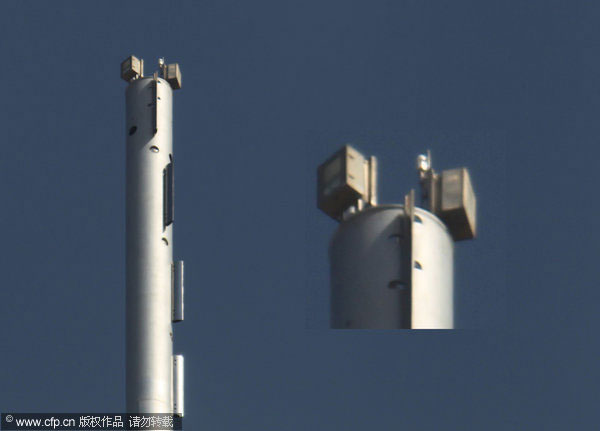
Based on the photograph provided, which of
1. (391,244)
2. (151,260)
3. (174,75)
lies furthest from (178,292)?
(391,244)

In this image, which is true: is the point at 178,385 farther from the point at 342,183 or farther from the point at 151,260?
the point at 342,183

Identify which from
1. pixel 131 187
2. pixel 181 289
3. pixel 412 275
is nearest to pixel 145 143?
pixel 131 187

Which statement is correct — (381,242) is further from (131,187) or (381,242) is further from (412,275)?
(131,187)

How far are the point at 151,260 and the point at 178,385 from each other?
18.8 feet

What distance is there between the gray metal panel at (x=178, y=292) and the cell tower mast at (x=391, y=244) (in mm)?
12934

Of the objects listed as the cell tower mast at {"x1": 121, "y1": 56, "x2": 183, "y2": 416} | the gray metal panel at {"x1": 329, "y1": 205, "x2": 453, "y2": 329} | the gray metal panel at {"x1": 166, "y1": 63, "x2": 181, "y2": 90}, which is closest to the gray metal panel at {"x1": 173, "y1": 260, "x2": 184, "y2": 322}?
the cell tower mast at {"x1": 121, "y1": 56, "x2": 183, "y2": 416}

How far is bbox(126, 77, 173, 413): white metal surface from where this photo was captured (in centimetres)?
6275

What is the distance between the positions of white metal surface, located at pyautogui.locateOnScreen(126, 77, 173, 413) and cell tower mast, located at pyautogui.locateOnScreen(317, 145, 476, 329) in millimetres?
12953

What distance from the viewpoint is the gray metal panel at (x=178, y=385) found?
64062 mm

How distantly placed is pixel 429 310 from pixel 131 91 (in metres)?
25.1

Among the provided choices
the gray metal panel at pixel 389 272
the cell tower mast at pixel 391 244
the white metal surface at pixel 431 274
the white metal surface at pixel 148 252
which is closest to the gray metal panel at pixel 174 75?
the white metal surface at pixel 148 252

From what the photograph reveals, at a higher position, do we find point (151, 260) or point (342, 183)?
point (342, 183)

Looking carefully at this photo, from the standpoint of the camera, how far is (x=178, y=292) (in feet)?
214

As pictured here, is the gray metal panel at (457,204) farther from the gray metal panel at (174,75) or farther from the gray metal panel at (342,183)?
the gray metal panel at (174,75)
